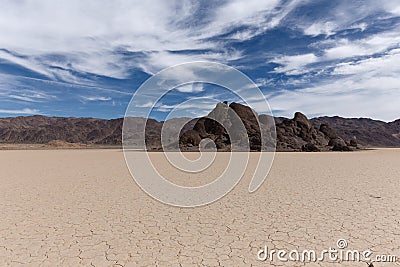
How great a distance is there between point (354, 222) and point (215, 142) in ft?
124

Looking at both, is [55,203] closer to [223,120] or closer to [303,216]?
[303,216]

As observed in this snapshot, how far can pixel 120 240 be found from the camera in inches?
205

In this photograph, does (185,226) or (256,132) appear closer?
(185,226)

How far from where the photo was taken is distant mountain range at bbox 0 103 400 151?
149 feet

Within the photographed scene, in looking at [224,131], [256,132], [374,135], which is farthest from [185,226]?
[374,135]

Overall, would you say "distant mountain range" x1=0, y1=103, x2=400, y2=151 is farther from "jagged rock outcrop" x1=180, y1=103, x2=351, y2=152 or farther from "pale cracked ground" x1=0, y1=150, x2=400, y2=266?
"pale cracked ground" x1=0, y1=150, x2=400, y2=266

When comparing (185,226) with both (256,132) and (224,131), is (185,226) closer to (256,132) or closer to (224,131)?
(256,132)

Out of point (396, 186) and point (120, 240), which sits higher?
point (396, 186)

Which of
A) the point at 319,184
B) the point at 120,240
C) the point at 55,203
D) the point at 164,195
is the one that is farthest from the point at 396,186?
the point at 55,203

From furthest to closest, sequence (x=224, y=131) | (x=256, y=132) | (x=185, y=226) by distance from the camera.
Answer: (x=224, y=131), (x=256, y=132), (x=185, y=226)

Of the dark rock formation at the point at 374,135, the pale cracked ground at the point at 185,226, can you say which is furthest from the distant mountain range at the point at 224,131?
the pale cracked ground at the point at 185,226

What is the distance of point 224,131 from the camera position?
47.2 meters

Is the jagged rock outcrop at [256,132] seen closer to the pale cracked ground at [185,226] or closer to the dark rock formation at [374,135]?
the pale cracked ground at [185,226]

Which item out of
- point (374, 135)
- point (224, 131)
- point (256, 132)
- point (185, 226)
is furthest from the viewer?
point (374, 135)
